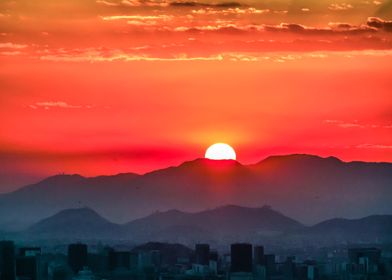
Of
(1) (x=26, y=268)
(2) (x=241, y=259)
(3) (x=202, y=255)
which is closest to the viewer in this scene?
(1) (x=26, y=268)

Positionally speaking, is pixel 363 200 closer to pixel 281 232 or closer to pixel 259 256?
pixel 281 232

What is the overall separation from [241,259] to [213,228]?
2022 inches

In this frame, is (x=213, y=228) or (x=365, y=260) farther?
(x=213, y=228)

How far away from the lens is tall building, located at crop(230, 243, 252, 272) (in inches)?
2425

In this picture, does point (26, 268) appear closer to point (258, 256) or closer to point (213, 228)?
point (258, 256)

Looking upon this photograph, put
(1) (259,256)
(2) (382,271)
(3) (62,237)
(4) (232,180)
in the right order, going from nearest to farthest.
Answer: (2) (382,271)
(1) (259,256)
(3) (62,237)
(4) (232,180)

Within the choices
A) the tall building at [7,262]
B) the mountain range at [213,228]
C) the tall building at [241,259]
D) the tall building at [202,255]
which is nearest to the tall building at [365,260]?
the tall building at [241,259]

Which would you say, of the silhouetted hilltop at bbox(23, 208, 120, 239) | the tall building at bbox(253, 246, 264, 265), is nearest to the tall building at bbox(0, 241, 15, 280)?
the tall building at bbox(253, 246, 264, 265)

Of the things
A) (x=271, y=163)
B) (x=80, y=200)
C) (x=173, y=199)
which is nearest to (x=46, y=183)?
(x=80, y=200)

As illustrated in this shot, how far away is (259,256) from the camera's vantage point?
68688 mm

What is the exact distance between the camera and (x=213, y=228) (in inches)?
4535

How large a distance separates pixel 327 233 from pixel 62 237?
2318cm

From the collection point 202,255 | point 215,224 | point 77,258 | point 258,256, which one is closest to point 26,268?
point 77,258

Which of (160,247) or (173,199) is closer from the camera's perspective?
(160,247)
